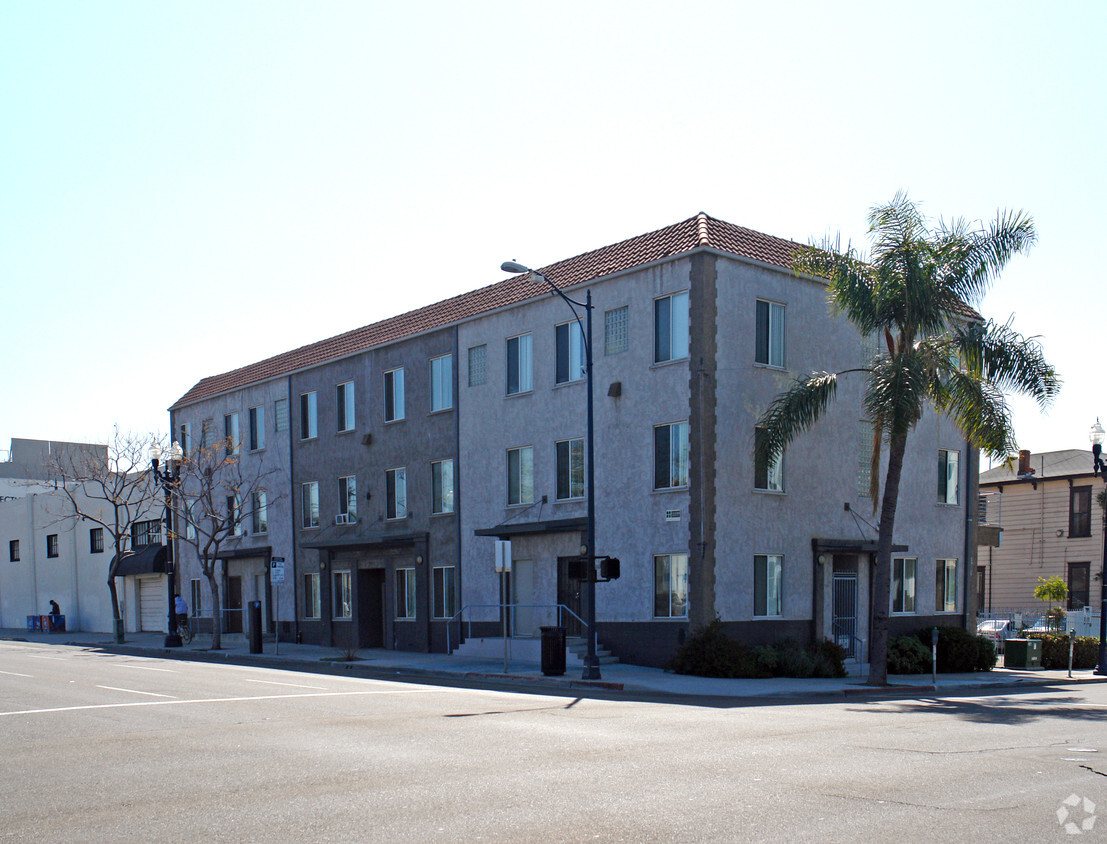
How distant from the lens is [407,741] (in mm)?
12297

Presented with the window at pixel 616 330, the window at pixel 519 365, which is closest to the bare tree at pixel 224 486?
the window at pixel 519 365

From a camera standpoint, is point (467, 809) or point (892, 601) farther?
point (892, 601)

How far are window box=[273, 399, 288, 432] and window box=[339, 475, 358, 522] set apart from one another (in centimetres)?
411

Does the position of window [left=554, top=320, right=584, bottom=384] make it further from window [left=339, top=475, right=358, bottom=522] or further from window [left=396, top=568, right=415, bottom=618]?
window [left=339, top=475, right=358, bottom=522]

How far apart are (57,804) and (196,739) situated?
149 inches

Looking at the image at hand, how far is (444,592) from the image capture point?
31047mm

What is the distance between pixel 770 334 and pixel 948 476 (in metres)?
8.48

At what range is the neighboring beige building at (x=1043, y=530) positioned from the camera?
4634 cm

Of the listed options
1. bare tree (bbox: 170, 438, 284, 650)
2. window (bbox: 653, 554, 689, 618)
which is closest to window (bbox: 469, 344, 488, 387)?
window (bbox: 653, 554, 689, 618)

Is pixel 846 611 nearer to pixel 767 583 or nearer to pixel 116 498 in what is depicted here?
pixel 767 583

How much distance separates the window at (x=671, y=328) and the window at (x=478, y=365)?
250 inches

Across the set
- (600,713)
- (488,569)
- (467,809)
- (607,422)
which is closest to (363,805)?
(467,809)

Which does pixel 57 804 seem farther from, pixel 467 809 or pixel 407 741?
pixel 407 741

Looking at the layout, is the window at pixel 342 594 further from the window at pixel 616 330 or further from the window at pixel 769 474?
the window at pixel 769 474
